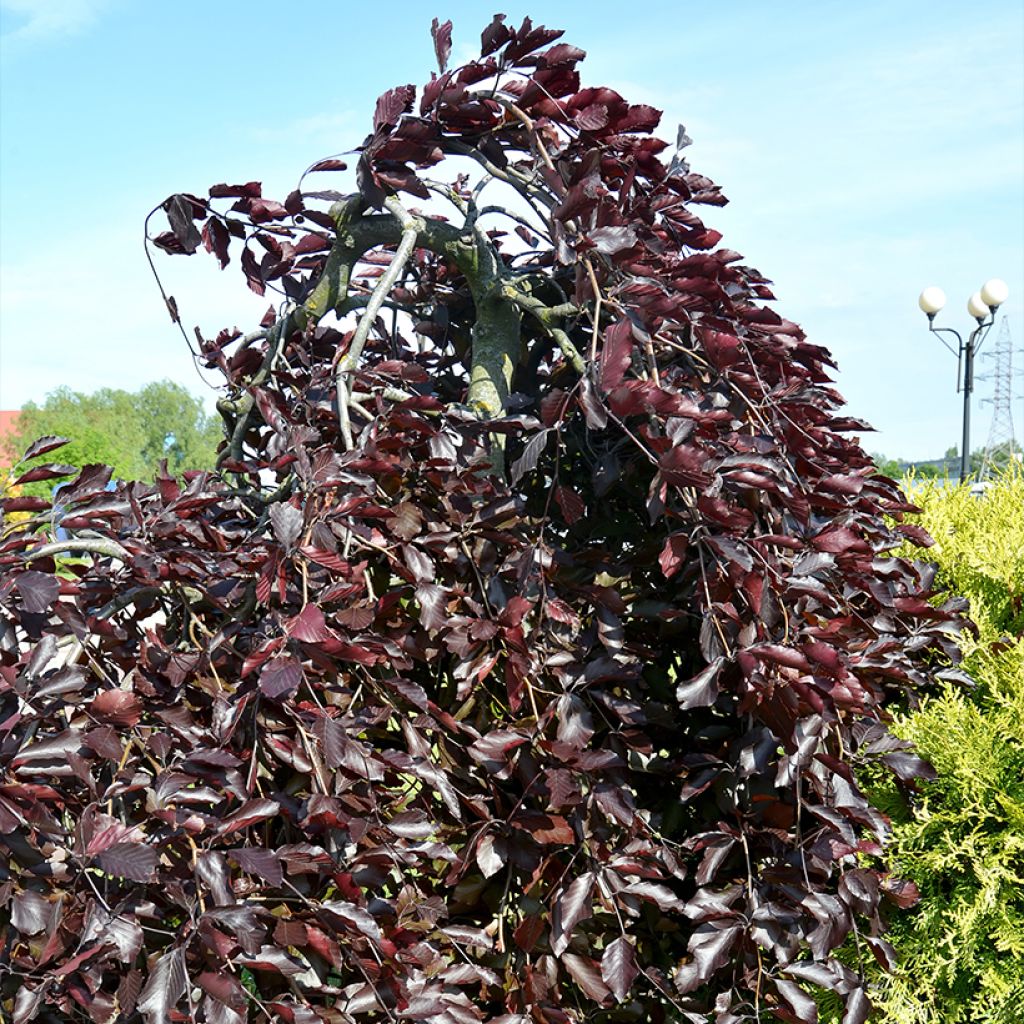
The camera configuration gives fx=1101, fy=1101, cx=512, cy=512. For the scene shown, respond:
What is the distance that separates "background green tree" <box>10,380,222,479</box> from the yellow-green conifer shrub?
4918cm

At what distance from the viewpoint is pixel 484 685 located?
1.65 m

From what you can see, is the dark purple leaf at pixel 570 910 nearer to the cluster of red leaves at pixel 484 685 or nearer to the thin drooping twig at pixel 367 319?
the cluster of red leaves at pixel 484 685

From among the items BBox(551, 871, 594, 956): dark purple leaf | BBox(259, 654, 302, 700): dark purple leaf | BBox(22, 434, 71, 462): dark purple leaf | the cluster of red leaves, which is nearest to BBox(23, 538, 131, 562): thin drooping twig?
the cluster of red leaves

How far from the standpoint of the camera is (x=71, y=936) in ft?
4.15

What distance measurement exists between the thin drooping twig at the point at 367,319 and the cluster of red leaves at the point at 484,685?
51 millimetres

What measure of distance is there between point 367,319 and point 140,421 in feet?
208

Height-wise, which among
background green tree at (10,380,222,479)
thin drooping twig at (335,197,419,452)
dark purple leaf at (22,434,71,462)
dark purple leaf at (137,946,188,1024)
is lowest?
dark purple leaf at (137,946,188,1024)

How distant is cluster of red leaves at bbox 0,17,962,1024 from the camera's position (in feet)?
4.24

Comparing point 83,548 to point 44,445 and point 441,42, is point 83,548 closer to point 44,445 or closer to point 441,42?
point 44,445

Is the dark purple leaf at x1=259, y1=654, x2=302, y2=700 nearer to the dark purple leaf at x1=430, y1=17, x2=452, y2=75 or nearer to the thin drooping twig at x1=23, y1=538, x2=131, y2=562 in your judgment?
the thin drooping twig at x1=23, y1=538, x2=131, y2=562

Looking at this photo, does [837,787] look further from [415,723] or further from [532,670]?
[415,723]

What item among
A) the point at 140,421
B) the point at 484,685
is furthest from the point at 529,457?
the point at 140,421

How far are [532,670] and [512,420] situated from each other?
1.21 feet

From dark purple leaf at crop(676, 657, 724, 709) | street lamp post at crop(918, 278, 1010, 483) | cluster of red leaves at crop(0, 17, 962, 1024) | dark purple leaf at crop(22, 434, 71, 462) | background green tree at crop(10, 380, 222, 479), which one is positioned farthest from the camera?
background green tree at crop(10, 380, 222, 479)
